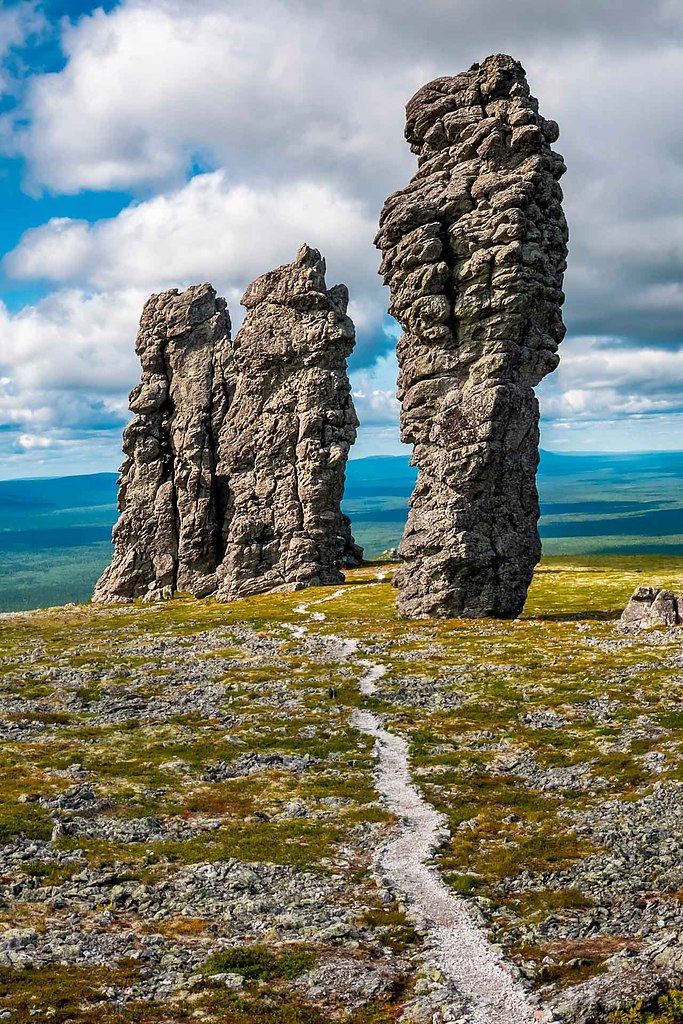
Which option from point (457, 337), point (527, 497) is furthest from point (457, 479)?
point (457, 337)

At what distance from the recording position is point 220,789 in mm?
39562

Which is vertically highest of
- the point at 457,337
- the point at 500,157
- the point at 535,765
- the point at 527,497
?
the point at 500,157

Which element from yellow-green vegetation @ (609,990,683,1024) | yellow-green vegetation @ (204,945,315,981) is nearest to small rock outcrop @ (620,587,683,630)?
yellow-green vegetation @ (204,945,315,981)

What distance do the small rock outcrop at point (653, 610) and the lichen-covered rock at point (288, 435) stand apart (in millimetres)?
63303

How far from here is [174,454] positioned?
148500mm

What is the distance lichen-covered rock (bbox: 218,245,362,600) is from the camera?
436 ft

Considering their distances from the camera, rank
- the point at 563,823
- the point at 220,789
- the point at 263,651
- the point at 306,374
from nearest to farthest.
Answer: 1. the point at 563,823
2. the point at 220,789
3. the point at 263,651
4. the point at 306,374

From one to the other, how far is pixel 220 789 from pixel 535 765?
53.8ft

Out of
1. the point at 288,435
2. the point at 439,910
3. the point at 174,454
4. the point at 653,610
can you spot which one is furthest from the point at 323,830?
the point at 174,454

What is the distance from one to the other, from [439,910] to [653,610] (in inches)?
2243

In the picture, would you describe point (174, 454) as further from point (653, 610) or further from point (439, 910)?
point (439, 910)

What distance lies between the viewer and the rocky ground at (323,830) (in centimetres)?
2097

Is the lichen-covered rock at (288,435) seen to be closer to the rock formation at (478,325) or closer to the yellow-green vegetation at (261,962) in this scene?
the rock formation at (478,325)

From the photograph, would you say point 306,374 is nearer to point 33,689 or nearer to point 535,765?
point 33,689
